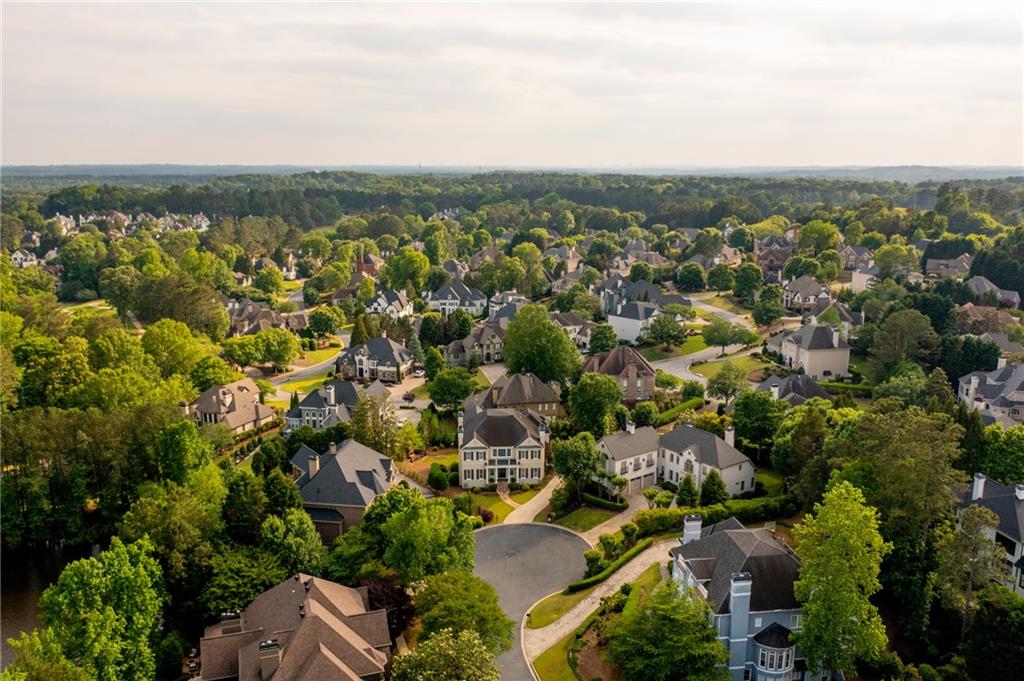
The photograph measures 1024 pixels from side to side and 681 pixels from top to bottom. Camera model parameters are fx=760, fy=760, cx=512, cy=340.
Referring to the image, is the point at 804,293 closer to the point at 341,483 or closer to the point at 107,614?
the point at 341,483

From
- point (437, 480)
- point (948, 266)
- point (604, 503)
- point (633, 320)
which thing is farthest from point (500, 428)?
point (948, 266)

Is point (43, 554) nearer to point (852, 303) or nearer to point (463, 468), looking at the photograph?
point (463, 468)

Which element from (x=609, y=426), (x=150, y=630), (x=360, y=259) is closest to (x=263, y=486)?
(x=150, y=630)

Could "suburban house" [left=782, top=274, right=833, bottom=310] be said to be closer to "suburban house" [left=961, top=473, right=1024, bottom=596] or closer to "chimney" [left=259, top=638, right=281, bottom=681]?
"suburban house" [left=961, top=473, right=1024, bottom=596]

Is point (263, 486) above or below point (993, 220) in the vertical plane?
below

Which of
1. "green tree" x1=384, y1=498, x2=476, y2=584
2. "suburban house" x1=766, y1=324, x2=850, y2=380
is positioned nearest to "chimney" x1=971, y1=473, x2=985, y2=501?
"green tree" x1=384, y1=498, x2=476, y2=584

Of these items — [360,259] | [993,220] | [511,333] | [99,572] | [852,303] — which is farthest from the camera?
[360,259]
